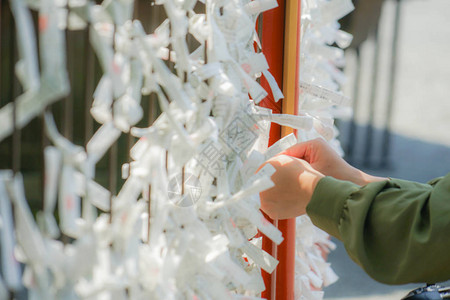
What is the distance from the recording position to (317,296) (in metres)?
1.13

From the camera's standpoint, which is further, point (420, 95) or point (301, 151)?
point (420, 95)

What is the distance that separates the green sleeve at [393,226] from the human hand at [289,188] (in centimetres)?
3

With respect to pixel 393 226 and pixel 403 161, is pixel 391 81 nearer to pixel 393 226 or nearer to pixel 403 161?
pixel 403 161

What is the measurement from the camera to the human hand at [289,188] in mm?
825

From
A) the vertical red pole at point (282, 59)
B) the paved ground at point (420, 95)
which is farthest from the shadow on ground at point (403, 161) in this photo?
the vertical red pole at point (282, 59)

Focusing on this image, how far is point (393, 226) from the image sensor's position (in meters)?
0.75

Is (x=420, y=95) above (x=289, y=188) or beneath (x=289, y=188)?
beneath

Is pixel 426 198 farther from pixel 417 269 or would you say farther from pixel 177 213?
pixel 177 213

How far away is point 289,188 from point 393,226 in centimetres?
16

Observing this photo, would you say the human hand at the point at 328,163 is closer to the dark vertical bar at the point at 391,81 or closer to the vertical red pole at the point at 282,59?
the vertical red pole at the point at 282,59

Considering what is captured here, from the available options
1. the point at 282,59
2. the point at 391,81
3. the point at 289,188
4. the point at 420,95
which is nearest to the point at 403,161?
the point at 391,81

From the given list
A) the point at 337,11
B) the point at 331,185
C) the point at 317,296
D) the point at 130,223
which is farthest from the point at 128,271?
the point at 337,11

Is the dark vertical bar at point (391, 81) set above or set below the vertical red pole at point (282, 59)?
below

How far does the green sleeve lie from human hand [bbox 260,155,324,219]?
0.11ft
